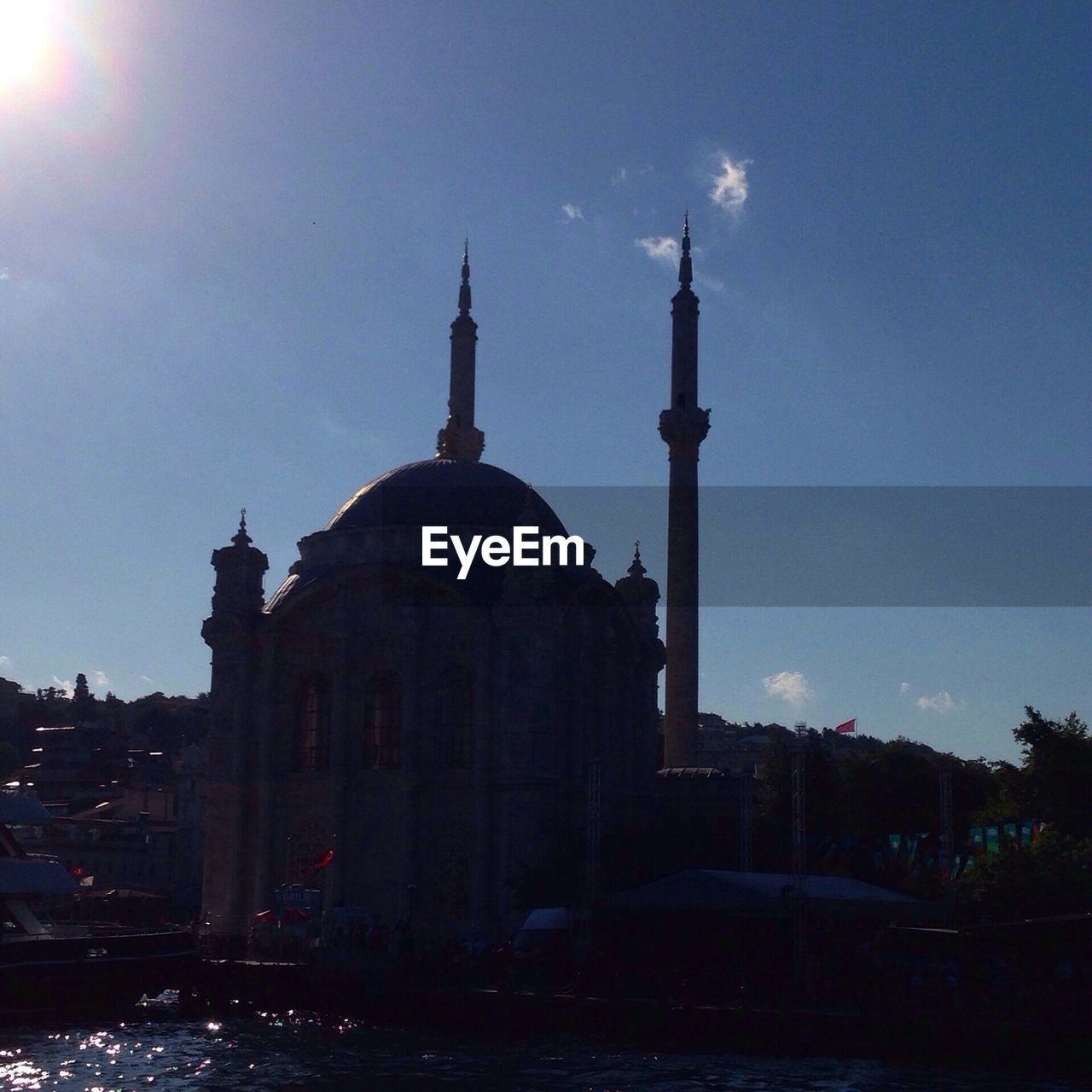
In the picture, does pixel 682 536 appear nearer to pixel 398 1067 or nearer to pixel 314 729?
pixel 314 729

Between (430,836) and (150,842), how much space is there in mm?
36625

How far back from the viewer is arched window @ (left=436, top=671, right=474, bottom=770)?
157 feet

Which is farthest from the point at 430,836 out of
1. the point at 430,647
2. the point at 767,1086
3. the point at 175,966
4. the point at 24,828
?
the point at 24,828

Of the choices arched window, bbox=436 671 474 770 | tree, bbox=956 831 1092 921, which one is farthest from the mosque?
tree, bbox=956 831 1092 921

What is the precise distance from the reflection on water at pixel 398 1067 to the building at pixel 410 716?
547 inches

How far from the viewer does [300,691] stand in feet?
165

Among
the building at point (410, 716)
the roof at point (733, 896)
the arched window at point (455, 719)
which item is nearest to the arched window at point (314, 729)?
the building at point (410, 716)

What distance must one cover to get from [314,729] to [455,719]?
506cm

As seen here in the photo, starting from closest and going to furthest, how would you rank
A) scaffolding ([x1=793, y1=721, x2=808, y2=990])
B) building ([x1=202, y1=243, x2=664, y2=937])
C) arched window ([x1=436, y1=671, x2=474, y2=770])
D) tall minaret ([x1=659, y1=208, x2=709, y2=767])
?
1. scaffolding ([x1=793, y1=721, x2=808, y2=990])
2. building ([x1=202, y1=243, x2=664, y2=937])
3. arched window ([x1=436, y1=671, x2=474, y2=770])
4. tall minaret ([x1=659, y1=208, x2=709, y2=767])

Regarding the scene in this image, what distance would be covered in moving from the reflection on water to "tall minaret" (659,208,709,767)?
76.7 feet

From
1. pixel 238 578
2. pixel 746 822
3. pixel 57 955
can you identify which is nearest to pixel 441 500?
pixel 238 578

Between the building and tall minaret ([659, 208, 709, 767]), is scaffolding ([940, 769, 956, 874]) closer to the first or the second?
the building

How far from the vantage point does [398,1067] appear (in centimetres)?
2748

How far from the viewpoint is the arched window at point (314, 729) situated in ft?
162
